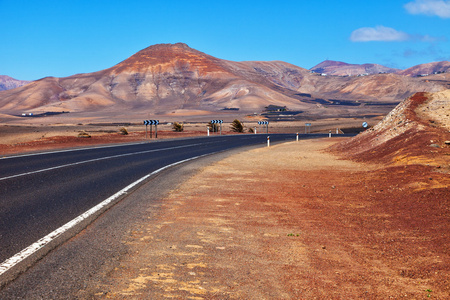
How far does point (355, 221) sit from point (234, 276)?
145 inches

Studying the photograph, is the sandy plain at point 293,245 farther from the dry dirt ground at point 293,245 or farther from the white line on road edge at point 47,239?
the white line on road edge at point 47,239

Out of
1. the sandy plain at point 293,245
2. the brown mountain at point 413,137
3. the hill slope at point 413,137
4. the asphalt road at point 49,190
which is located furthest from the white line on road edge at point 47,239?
the hill slope at point 413,137

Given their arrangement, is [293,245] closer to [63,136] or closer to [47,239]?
[47,239]

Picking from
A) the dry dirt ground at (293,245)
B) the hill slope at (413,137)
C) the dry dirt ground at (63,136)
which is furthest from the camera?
the dry dirt ground at (63,136)

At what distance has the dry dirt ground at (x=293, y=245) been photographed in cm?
466

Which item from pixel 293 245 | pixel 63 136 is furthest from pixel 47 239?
pixel 63 136

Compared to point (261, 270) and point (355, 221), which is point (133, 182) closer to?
point (355, 221)

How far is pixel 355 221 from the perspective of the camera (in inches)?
310

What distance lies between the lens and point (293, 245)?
248 inches

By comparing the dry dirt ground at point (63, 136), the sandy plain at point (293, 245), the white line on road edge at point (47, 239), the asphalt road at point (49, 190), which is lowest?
the sandy plain at point (293, 245)

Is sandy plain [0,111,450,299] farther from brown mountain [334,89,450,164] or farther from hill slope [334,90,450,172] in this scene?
brown mountain [334,89,450,164]

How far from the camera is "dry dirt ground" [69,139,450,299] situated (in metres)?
4.66

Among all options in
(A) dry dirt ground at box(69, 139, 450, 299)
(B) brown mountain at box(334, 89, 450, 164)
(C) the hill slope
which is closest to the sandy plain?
(A) dry dirt ground at box(69, 139, 450, 299)

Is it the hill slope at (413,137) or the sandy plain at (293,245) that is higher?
the hill slope at (413,137)
